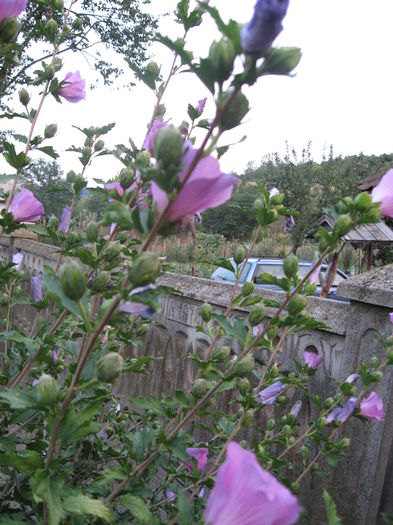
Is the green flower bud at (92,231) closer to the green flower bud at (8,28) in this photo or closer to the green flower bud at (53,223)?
the green flower bud at (53,223)

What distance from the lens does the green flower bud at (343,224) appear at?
94 cm

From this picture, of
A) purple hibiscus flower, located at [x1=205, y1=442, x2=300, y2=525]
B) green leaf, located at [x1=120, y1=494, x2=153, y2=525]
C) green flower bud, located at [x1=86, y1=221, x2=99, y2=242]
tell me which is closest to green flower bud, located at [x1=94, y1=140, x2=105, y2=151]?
green flower bud, located at [x1=86, y1=221, x2=99, y2=242]

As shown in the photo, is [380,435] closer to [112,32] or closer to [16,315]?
[16,315]

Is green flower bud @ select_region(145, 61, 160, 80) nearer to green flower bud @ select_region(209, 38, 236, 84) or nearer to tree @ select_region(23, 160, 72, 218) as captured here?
tree @ select_region(23, 160, 72, 218)

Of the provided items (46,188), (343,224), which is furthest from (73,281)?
(46,188)

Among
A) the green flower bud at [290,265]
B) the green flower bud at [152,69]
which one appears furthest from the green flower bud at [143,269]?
the green flower bud at [152,69]

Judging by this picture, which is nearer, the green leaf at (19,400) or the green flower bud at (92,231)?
the green leaf at (19,400)

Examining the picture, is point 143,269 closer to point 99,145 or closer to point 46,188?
point 99,145

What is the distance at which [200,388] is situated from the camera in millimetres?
1167

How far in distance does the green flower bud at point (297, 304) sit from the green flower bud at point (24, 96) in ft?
3.62

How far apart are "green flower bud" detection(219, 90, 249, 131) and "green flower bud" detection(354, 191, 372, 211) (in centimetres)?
38

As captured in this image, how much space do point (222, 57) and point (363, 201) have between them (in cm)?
45

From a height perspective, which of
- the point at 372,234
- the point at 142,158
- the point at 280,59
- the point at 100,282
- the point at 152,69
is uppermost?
the point at 372,234

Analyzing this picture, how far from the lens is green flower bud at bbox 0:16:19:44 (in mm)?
935
